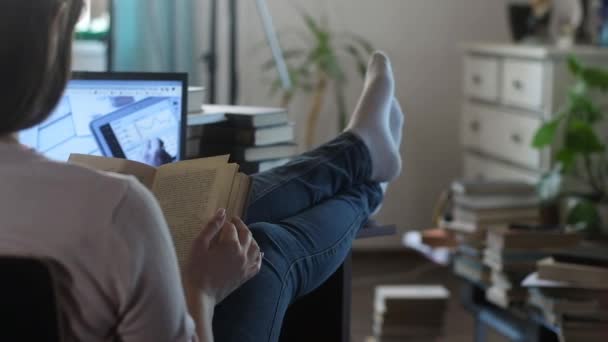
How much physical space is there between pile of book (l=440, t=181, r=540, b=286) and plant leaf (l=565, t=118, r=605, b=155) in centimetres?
22

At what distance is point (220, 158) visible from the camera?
44.8 inches

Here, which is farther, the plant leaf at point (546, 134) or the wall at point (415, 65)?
the wall at point (415, 65)

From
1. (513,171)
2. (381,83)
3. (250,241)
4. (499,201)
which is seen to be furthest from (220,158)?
(513,171)

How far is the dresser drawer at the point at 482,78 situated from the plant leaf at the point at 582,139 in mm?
568

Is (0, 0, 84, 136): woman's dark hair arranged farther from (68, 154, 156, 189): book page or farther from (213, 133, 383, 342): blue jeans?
(213, 133, 383, 342): blue jeans

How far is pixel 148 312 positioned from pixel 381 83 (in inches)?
46.3

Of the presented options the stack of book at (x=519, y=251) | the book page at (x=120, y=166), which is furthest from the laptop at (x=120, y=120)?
the stack of book at (x=519, y=251)

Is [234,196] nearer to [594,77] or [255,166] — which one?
[255,166]

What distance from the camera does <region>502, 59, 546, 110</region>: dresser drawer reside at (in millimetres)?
3285

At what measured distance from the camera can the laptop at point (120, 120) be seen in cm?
161

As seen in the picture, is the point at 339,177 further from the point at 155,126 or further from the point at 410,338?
the point at 410,338

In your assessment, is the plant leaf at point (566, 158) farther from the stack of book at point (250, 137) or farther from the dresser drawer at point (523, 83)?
the stack of book at point (250, 137)

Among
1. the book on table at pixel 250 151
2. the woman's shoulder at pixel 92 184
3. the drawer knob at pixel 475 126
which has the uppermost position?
the woman's shoulder at pixel 92 184

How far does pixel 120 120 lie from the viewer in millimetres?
1618
